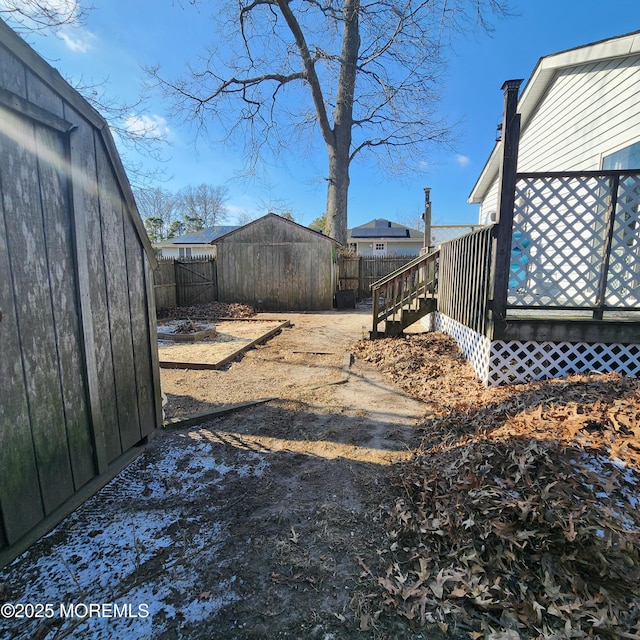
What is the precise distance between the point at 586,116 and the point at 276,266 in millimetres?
9448

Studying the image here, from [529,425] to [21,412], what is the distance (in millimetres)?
3124

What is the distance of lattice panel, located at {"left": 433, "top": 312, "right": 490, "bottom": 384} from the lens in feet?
13.6

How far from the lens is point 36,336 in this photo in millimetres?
1746

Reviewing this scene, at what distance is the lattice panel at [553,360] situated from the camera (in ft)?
12.3

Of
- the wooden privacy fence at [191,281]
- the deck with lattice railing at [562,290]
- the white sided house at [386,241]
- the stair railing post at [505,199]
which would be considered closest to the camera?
the stair railing post at [505,199]

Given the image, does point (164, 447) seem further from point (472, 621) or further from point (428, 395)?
point (428, 395)

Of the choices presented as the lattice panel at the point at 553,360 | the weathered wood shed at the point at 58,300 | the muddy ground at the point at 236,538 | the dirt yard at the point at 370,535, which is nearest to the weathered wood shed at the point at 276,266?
the lattice panel at the point at 553,360

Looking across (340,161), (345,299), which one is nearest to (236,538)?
(345,299)

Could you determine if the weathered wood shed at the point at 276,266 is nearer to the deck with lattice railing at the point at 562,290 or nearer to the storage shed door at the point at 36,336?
the deck with lattice railing at the point at 562,290

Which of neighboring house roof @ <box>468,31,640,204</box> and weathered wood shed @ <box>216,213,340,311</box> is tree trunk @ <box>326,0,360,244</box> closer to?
weathered wood shed @ <box>216,213,340,311</box>

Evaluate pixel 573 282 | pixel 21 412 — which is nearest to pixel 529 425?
pixel 573 282

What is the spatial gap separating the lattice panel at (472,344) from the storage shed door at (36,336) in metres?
3.94

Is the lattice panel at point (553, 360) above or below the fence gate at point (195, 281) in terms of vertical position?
below

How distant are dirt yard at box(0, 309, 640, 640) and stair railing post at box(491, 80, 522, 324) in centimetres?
116
